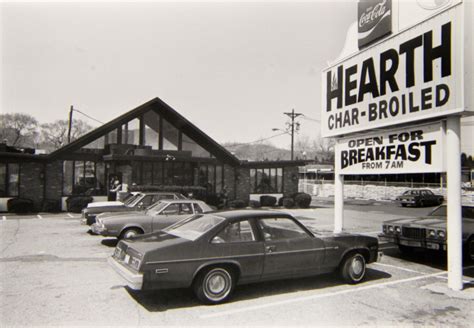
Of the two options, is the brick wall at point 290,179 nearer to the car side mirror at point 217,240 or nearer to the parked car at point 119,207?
the parked car at point 119,207

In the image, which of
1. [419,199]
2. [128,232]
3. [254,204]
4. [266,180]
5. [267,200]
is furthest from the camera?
[419,199]

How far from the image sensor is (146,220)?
33.4 feet

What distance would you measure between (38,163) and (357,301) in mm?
19224

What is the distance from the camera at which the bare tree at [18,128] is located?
54656mm

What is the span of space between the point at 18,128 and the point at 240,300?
6018 centimetres

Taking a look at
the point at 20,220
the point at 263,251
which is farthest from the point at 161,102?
the point at 263,251

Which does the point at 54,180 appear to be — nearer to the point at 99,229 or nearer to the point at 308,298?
the point at 99,229

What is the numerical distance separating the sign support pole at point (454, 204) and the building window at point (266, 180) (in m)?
19.7

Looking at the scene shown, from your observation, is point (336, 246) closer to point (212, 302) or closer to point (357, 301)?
point (357, 301)

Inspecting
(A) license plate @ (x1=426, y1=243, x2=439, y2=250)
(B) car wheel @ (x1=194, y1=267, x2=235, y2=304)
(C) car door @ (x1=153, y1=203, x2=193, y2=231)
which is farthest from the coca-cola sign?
(C) car door @ (x1=153, y1=203, x2=193, y2=231)

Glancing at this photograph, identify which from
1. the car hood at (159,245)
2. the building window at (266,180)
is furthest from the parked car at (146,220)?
the building window at (266,180)

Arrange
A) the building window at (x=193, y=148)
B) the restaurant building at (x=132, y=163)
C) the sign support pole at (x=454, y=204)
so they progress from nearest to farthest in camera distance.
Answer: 1. the sign support pole at (x=454, y=204)
2. the restaurant building at (x=132, y=163)
3. the building window at (x=193, y=148)

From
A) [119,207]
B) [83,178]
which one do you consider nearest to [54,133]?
[83,178]

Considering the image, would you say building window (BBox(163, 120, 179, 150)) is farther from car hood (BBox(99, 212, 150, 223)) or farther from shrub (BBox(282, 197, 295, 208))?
car hood (BBox(99, 212, 150, 223))
